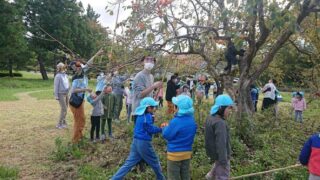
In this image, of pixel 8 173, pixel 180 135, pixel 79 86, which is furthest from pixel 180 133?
pixel 79 86

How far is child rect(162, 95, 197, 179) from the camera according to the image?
5.14 meters

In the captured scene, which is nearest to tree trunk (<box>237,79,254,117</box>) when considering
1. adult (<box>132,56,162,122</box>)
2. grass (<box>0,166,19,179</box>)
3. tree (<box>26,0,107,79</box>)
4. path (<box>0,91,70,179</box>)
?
adult (<box>132,56,162,122</box>)

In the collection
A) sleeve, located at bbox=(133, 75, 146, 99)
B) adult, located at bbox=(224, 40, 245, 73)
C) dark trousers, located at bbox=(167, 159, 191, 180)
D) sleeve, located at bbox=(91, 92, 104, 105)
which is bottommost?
dark trousers, located at bbox=(167, 159, 191, 180)

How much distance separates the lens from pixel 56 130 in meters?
10.9

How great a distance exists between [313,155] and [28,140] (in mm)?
6933

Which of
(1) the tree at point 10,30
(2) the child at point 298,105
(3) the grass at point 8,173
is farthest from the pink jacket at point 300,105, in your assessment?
(1) the tree at point 10,30

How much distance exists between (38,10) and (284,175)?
138 ft

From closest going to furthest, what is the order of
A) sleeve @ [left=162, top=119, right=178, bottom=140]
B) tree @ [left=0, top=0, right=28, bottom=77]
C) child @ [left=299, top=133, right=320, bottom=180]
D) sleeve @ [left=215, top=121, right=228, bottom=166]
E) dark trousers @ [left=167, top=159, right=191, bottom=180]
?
child @ [left=299, top=133, right=320, bottom=180]
sleeve @ [left=215, top=121, right=228, bottom=166]
sleeve @ [left=162, top=119, right=178, bottom=140]
dark trousers @ [left=167, top=159, right=191, bottom=180]
tree @ [left=0, top=0, right=28, bottom=77]

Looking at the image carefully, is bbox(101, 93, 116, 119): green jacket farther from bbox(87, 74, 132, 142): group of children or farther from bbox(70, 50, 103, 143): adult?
bbox(70, 50, 103, 143): adult

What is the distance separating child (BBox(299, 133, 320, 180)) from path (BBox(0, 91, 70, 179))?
4.23 meters

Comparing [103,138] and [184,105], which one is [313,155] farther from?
[103,138]

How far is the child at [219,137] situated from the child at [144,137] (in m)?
0.78

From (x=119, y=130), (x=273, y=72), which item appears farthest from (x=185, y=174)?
(x=273, y=72)

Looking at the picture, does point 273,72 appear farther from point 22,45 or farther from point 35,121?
point 22,45
